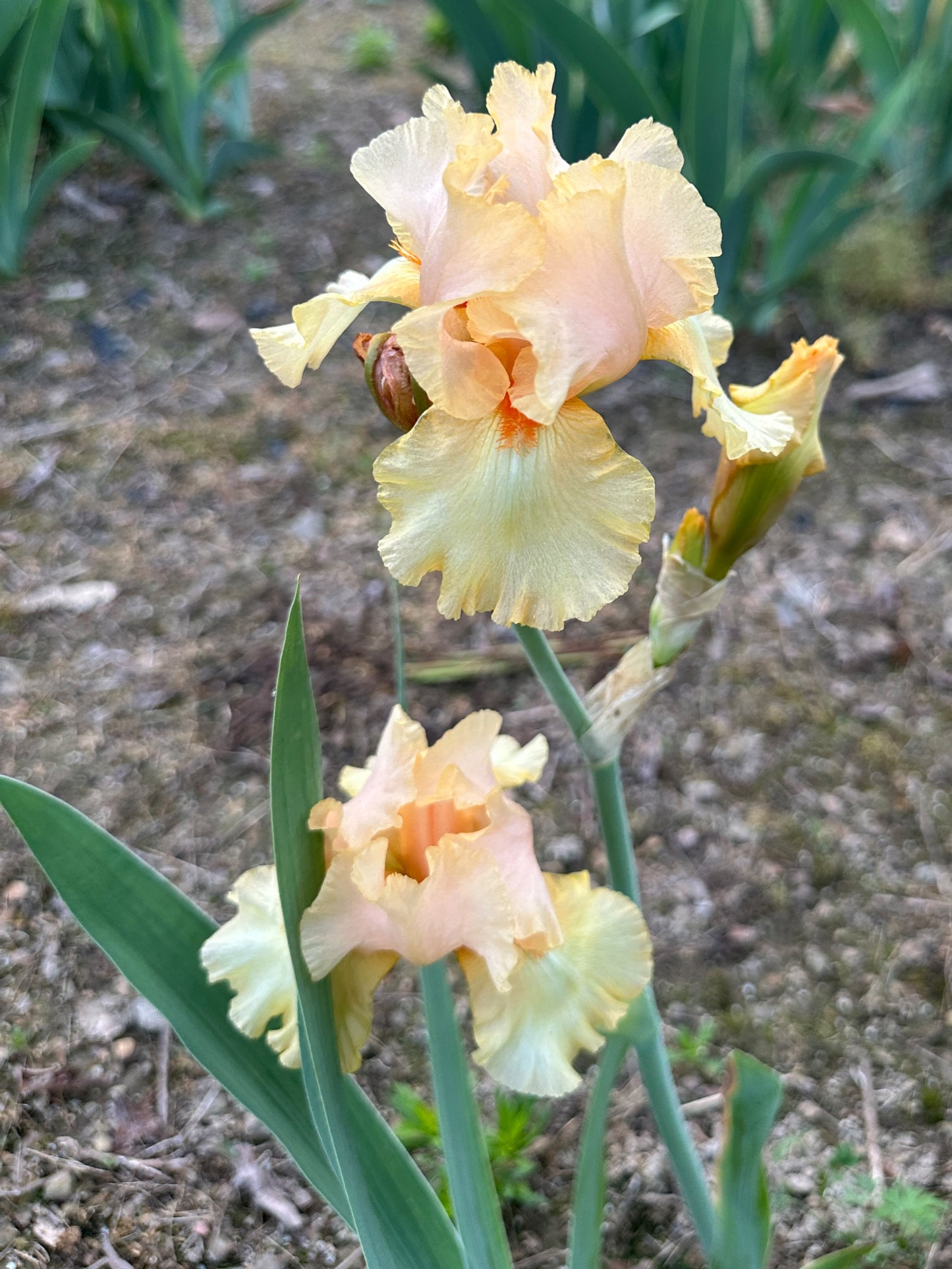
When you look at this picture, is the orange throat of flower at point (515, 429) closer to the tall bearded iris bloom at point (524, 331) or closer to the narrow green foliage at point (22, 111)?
the tall bearded iris bloom at point (524, 331)

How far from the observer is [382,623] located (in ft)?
6.01

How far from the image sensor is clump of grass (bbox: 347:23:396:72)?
3.39 meters

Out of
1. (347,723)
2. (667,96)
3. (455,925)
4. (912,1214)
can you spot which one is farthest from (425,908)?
(667,96)

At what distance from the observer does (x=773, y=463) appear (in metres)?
0.73

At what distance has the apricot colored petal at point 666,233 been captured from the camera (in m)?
0.53

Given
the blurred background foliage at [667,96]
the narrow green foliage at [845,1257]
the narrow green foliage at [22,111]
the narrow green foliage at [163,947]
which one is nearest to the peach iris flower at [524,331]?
the narrow green foliage at [163,947]

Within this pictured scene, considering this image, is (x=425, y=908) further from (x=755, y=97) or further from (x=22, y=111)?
(x=755, y=97)

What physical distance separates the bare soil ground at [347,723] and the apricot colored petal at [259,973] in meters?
0.55

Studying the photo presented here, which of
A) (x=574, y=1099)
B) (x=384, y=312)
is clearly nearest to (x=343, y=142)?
(x=384, y=312)

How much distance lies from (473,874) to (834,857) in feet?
3.52

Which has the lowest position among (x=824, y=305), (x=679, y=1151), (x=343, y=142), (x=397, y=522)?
(x=824, y=305)

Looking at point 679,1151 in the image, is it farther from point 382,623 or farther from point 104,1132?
point 382,623

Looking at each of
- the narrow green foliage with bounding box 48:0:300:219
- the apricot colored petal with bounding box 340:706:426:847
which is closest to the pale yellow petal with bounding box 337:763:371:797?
the apricot colored petal with bounding box 340:706:426:847

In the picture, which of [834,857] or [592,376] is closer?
[592,376]
